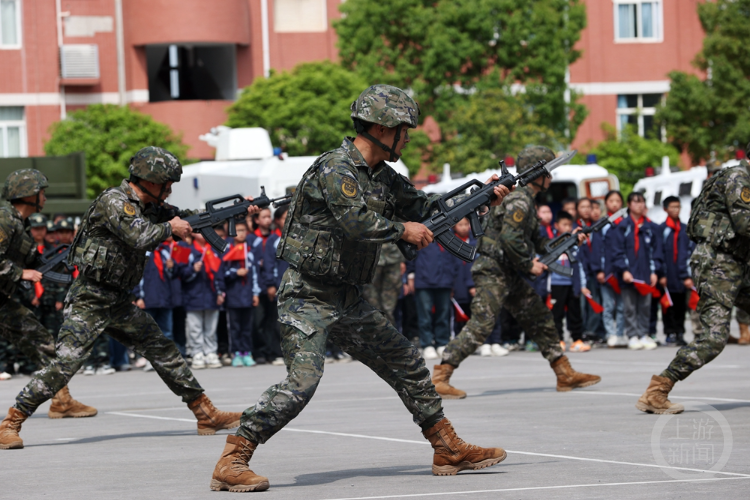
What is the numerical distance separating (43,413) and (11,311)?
1.49 meters

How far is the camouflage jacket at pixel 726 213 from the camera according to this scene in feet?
29.3

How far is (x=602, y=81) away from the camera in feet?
140

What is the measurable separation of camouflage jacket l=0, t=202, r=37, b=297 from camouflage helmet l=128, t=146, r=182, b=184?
150cm

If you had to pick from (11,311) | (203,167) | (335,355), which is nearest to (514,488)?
(11,311)

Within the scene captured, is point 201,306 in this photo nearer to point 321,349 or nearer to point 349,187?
point 321,349

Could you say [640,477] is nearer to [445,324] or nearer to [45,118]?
[445,324]

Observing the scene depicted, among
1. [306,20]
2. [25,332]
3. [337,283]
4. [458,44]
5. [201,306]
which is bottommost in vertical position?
[201,306]

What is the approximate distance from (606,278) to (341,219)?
1079 centimetres

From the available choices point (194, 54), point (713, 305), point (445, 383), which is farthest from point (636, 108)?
point (713, 305)

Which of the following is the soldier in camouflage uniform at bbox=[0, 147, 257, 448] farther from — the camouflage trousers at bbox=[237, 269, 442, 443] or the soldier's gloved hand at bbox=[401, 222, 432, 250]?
the soldier's gloved hand at bbox=[401, 222, 432, 250]

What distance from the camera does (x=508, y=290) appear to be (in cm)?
1111

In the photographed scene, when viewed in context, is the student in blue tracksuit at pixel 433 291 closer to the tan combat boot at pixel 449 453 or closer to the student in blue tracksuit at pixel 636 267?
the student in blue tracksuit at pixel 636 267

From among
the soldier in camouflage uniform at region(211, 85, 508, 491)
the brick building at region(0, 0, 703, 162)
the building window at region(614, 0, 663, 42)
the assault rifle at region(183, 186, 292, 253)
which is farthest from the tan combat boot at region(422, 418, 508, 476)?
the building window at region(614, 0, 663, 42)

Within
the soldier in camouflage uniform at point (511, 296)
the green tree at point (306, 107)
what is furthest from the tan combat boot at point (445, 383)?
the green tree at point (306, 107)
